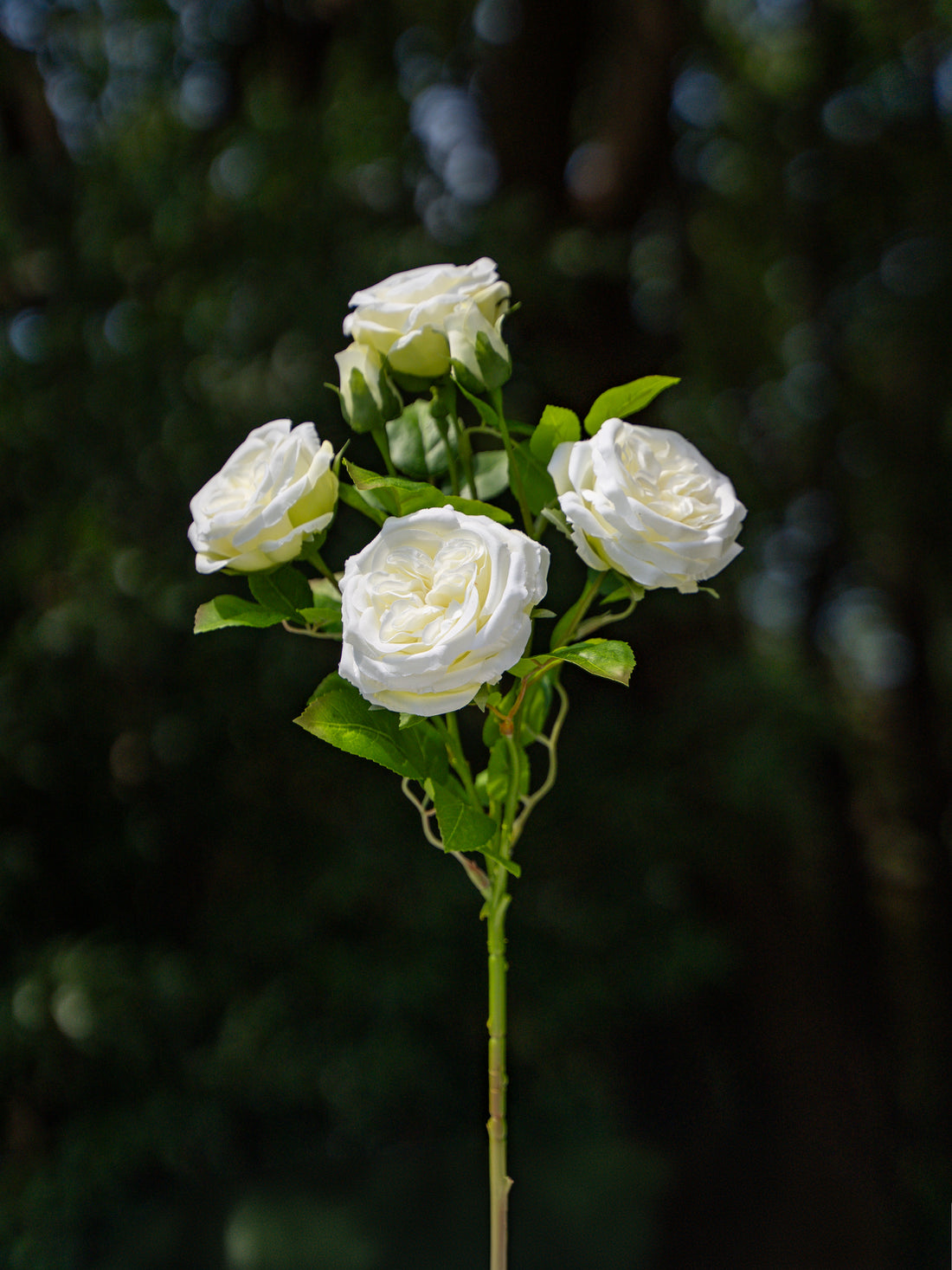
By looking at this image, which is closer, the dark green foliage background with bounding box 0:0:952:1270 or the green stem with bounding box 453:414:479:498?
the green stem with bounding box 453:414:479:498

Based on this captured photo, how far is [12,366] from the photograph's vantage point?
1798mm

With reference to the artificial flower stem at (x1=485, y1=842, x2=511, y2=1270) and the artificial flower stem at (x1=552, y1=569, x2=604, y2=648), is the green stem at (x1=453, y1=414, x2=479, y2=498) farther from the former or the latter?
the artificial flower stem at (x1=485, y1=842, x2=511, y2=1270)

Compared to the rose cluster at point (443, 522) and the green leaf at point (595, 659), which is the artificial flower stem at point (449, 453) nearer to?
the rose cluster at point (443, 522)

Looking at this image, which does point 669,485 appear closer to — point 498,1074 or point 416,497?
point 416,497

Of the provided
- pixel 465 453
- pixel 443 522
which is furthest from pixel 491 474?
pixel 443 522

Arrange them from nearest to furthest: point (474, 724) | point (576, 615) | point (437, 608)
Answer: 1. point (437, 608)
2. point (576, 615)
3. point (474, 724)

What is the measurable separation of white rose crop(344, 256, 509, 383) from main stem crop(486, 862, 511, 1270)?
0.33 metres

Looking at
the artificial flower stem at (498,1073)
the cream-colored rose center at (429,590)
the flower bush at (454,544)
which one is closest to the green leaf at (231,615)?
the flower bush at (454,544)

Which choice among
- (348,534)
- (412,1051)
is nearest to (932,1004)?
(412,1051)

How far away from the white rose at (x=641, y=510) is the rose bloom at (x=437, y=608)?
0.04m

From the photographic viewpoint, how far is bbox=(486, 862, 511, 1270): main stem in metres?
0.62

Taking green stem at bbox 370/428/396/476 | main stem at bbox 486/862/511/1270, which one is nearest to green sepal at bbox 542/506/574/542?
green stem at bbox 370/428/396/476

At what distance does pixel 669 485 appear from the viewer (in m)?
0.59

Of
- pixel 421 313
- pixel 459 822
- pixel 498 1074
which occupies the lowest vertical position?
pixel 498 1074
